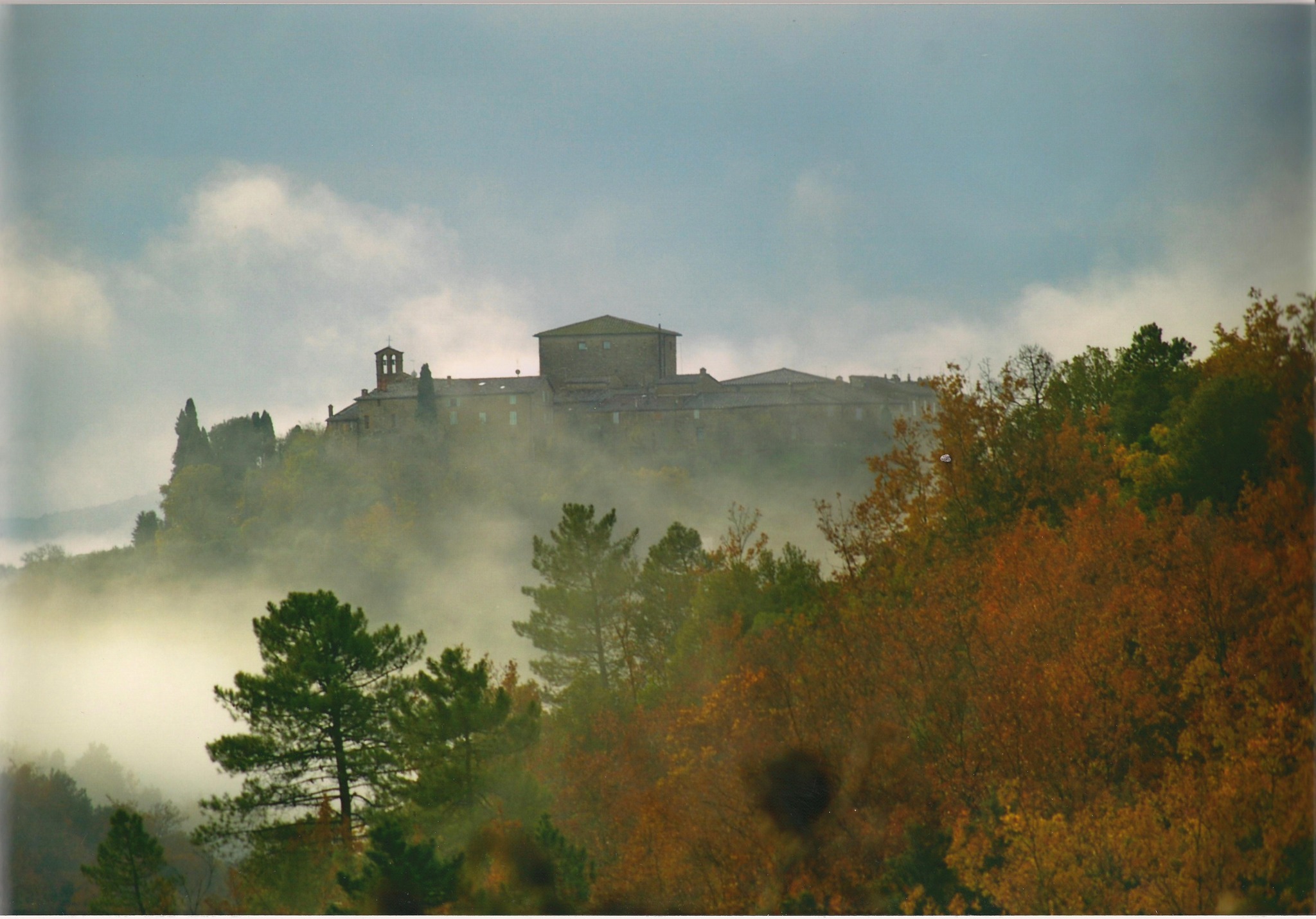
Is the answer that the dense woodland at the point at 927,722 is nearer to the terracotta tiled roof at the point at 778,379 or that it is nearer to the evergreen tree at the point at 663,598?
the evergreen tree at the point at 663,598

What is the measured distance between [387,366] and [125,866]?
2539 centimetres

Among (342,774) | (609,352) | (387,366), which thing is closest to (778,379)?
(609,352)

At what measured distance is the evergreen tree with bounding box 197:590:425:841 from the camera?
13766 mm

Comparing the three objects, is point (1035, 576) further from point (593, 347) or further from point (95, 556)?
point (95, 556)

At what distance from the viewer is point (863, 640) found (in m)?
15.6

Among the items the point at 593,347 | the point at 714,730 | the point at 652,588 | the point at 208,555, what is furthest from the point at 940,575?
the point at 208,555

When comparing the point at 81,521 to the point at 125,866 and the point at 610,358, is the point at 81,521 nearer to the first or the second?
the point at 125,866

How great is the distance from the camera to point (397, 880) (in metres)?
11.5

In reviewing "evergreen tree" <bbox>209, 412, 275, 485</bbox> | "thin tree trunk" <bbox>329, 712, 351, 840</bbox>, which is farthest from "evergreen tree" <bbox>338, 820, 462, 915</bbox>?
"evergreen tree" <bbox>209, 412, 275, 485</bbox>

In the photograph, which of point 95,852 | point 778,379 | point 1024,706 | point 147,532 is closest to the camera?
point 1024,706

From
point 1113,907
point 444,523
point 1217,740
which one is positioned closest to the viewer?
point 1113,907

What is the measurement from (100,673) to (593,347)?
21.8m

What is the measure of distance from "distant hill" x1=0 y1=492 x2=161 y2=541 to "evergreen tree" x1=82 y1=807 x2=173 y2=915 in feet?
16.8

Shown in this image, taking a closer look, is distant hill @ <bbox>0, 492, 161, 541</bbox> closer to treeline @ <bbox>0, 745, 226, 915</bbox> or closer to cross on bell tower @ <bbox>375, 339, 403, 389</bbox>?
treeline @ <bbox>0, 745, 226, 915</bbox>
